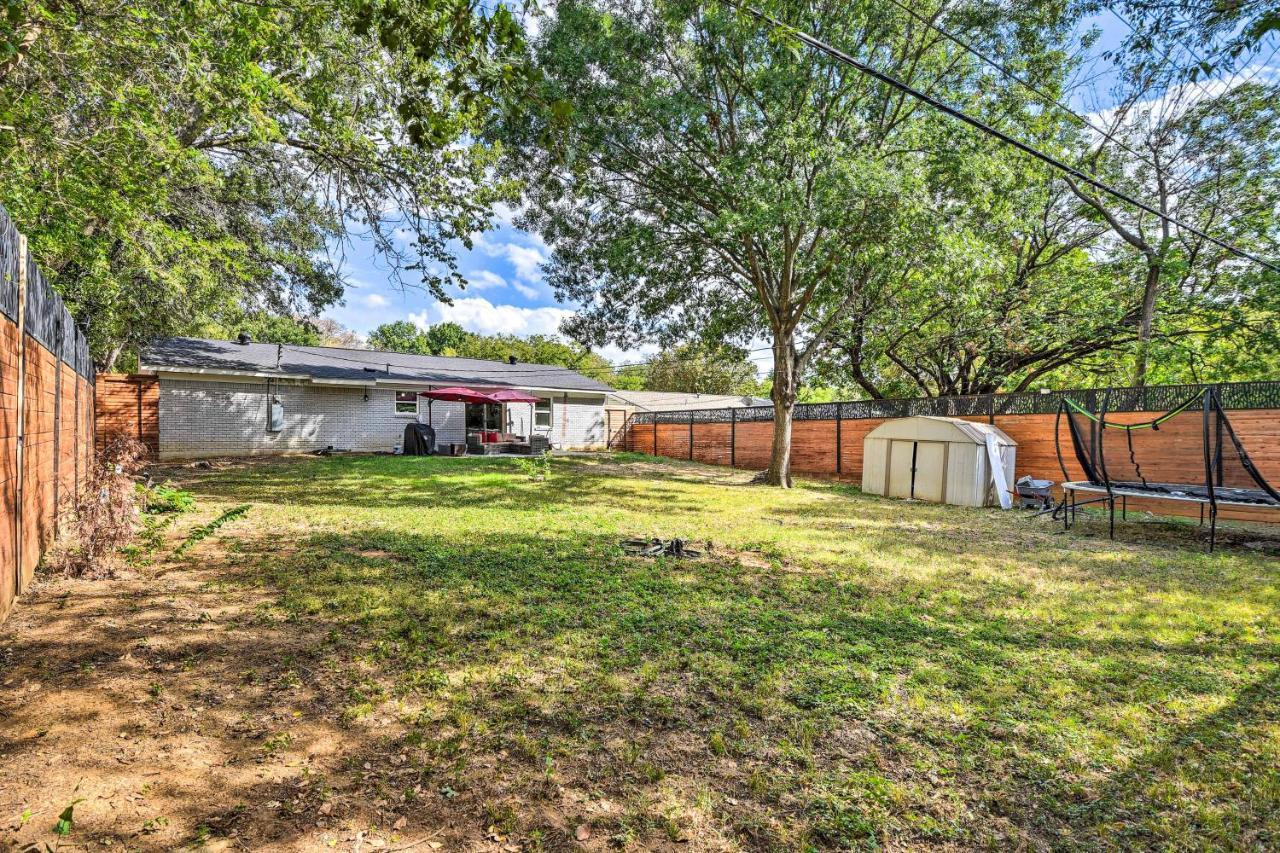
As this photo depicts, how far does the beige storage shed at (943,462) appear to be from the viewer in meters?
10.4

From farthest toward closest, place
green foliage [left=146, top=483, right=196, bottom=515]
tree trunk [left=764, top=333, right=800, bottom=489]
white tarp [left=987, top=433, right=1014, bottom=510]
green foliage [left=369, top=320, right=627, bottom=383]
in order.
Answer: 1. green foliage [left=369, top=320, right=627, bottom=383]
2. tree trunk [left=764, top=333, right=800, bottom=489]
3. white tarp [left=987, top=433, right=1014, bottom=510]
4. green foliage [left=146, top=483, right=196, bottom=515]

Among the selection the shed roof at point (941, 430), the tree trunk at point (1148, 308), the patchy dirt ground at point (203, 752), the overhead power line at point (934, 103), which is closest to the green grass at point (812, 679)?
the patchy dirt ground at point (203, 752)

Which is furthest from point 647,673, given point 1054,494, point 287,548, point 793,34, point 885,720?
→ point 1054,494

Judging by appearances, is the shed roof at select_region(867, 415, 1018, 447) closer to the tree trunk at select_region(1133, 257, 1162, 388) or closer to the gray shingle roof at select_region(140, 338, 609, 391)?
the tree trunk at select_region(1133, 257, 1162, 388)

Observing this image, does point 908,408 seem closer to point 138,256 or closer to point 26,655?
point 26,655

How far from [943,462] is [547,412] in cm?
1513

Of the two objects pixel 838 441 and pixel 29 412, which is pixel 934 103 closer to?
pixel 29 412

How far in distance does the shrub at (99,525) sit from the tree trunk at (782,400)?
10875 mm

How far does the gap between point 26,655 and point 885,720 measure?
14.6 ft

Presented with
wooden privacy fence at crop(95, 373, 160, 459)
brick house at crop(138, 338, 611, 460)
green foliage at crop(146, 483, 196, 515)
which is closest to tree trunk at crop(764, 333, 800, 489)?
green foliage at crop(146, 483, 196, 515)

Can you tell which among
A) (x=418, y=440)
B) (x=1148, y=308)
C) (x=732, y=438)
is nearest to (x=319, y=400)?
(x=418, y=440)

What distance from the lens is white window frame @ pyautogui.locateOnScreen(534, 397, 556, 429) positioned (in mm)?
21875

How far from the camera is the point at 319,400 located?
17.4m

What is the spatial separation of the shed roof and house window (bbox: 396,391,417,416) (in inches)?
595
